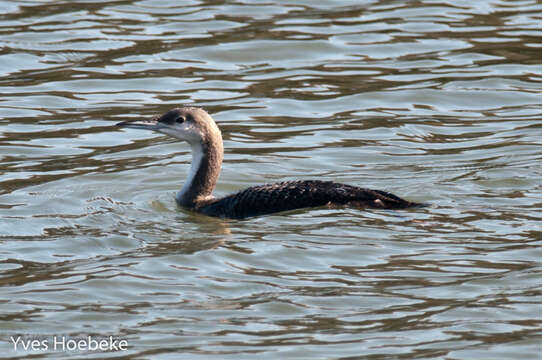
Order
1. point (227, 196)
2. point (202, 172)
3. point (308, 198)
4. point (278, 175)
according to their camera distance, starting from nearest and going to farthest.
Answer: point (308, 198)
point (227, 196)
point (202, 172)
point (278, 175)

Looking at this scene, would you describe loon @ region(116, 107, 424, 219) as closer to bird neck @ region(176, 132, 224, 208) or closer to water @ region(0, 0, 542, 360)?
bird neck @ region(176, 132, 224, 208)

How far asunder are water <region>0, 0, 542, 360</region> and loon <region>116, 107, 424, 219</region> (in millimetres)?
123

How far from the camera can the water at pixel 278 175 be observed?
700cm

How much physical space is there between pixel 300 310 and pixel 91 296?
136 cm

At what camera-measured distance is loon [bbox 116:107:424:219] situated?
9469 millimetres

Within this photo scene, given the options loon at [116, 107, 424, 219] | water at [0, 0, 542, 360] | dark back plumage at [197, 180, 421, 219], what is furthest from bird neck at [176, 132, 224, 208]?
dark back plumage at [197, 180, 421, 219]

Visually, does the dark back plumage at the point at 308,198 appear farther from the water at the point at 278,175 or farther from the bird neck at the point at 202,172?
the bird neck at the point at 202,172

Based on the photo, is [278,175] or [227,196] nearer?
[227,196]

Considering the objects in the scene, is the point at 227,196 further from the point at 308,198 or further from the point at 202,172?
the point at 308,198

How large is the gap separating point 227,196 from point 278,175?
4.10 feet

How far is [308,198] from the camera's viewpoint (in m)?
9.46

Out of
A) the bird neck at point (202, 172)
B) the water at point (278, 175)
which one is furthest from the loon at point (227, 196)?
the water at point (278, 175)

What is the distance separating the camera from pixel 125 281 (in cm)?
782


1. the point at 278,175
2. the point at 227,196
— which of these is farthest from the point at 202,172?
the point at 278,175
